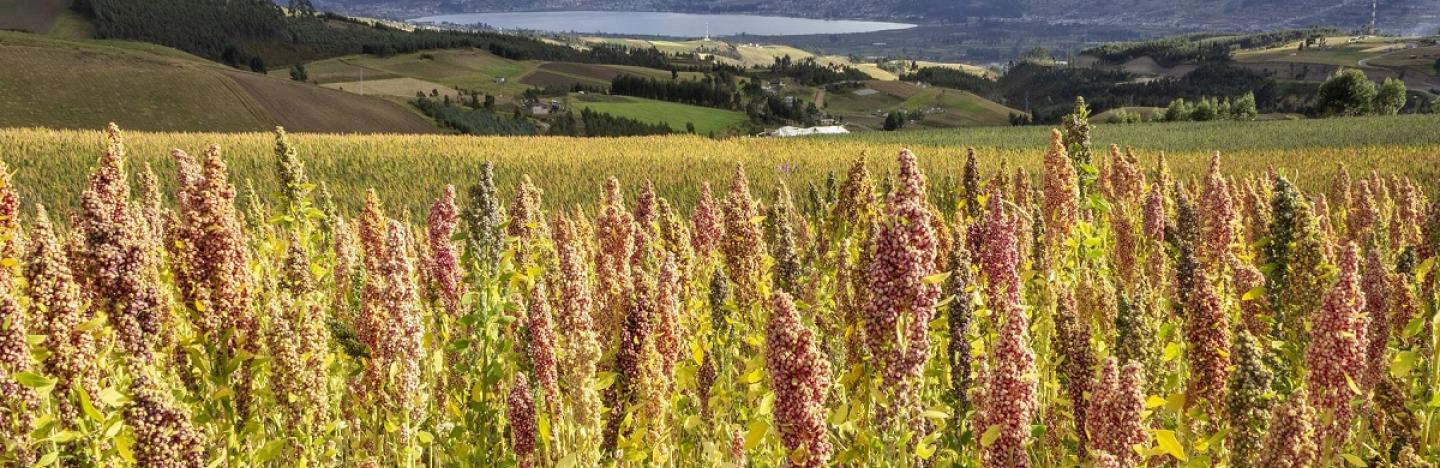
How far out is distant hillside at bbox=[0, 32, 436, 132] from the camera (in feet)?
232

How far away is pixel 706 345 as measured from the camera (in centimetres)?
503

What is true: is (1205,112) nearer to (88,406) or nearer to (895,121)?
(895,121)

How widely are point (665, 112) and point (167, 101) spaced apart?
59.9 m

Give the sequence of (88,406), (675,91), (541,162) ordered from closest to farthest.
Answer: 1. (88,406)
2. (541,162)
3. (675,91)

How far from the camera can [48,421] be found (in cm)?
290

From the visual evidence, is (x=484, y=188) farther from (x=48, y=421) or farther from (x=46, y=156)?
(x=46, y=156)

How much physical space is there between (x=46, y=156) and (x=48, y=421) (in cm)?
3209

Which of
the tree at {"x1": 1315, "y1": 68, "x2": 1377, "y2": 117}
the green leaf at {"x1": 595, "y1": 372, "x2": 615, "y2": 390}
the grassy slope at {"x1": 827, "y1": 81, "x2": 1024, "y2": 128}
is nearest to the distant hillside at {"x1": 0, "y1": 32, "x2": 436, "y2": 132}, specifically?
the green leaf at {"x1": 595, "y1": 372, "x2": 615, "y2": 390}

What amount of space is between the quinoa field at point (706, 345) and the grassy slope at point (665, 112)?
99.4 m

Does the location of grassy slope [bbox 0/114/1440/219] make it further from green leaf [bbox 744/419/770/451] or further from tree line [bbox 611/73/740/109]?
tree line [bbox 611/73/740/109]

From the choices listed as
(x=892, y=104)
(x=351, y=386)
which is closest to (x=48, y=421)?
(x=351, y=386)

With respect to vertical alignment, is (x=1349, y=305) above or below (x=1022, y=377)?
above

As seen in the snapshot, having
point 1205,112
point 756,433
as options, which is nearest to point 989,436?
point 756,433

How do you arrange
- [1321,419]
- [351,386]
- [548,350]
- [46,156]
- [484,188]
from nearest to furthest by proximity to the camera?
[1321,419] → [548,350] → [351,386] → [484,188] → [46,156]
